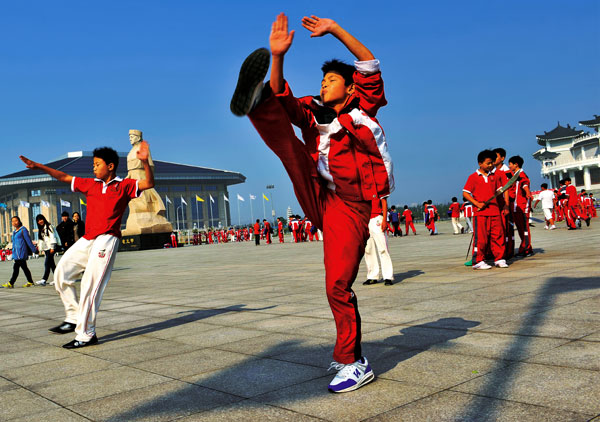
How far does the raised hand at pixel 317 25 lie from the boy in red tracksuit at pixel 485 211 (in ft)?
20.8

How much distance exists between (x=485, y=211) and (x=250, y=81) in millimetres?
7065

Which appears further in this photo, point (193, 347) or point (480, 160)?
Result: point (480, 160)

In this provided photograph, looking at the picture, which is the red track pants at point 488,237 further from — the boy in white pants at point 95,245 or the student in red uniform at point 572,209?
the student in red uniform at point 572,209

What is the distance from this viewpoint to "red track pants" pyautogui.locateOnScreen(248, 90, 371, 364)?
293 cm

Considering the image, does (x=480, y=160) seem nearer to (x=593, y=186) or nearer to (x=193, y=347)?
(x=193, y=347)

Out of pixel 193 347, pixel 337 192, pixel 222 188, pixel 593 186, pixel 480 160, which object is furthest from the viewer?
pixel 222 188

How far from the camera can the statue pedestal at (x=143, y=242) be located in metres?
35.7

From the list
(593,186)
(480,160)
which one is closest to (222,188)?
(593,186)

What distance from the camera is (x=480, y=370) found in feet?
9.98

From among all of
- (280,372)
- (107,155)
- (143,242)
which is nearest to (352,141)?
(280,372)

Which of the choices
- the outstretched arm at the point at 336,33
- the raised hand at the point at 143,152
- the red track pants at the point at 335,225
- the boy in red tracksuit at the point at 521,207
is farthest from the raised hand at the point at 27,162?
the boy in red tracksuit at the point at 521,207

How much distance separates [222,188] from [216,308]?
9876cm

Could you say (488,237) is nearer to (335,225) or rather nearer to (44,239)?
(335,225)

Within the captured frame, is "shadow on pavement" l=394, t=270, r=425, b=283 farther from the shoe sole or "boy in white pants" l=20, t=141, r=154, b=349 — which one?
the shoe sole
